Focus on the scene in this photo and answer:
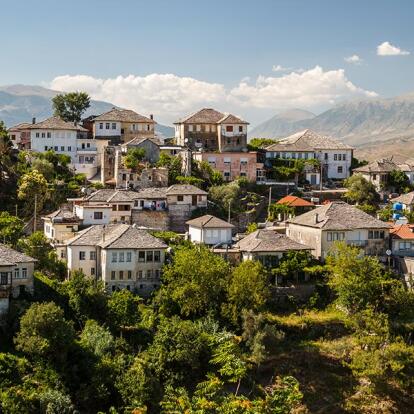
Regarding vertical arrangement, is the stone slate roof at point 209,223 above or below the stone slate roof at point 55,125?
below

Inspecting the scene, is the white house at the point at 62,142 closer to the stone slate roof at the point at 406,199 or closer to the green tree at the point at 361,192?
the green tree at the point at 361,192

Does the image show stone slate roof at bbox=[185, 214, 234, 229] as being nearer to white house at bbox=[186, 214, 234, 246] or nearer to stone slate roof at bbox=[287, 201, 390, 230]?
white house at bbox=[186, 214, 234, 246]

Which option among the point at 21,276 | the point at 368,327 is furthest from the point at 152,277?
the point at 368,327

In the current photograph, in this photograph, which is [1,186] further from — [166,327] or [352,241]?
[352,241]

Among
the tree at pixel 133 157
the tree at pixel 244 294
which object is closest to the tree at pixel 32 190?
the tree at pixel 133 157

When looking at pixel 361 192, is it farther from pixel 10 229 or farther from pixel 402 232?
pixel 10 229

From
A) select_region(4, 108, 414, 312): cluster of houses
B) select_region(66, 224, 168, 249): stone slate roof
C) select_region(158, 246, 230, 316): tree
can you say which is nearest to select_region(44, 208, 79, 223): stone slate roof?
select_region(4, 108, 414, 312): cluster of houses

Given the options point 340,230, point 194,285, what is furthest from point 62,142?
point 340,230
